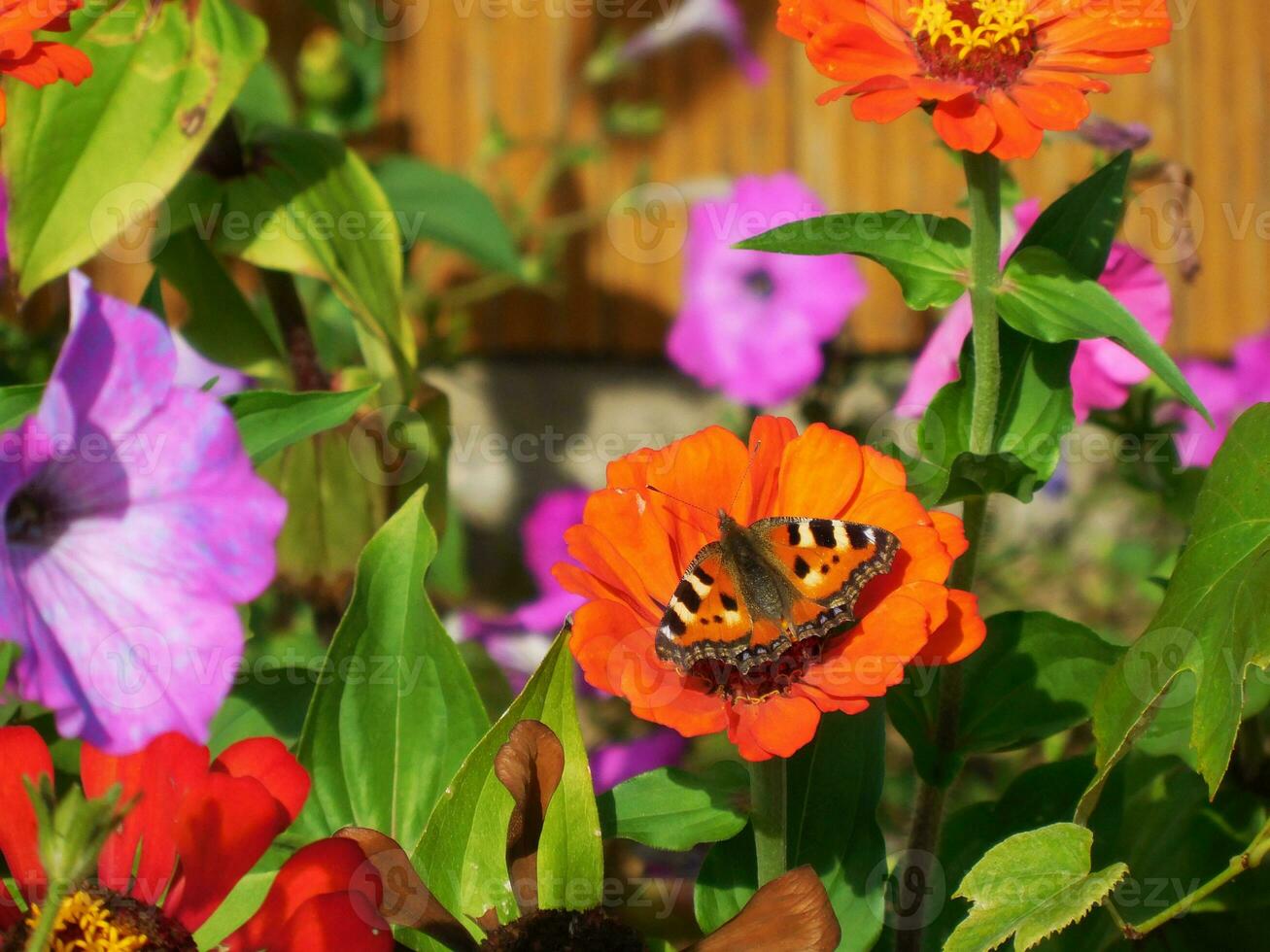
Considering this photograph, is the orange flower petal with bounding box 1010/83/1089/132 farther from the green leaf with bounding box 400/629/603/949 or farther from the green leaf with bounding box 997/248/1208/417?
the green leaf with bounding box 400/629/603/949

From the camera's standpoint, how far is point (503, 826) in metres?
0.51

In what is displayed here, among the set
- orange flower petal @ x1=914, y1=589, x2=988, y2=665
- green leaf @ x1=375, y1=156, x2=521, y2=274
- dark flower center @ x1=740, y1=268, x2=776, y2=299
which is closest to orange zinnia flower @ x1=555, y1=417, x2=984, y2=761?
orange flower petal @ x1=914, y1=589, x2=988, y2=665

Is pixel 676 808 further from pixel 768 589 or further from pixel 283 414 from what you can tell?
pixel 283 414

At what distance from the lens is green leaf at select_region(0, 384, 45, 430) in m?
0.51

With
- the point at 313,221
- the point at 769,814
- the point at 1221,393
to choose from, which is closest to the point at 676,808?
the point at 769,814

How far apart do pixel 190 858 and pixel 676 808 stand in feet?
0.60

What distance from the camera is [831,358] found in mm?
1450

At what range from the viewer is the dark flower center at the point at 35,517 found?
509 millimetres

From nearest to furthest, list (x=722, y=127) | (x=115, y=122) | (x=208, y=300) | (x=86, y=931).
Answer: (x=86, y=931) → (x=115, y=122) → (x=208, y=300) → (x=722, y=127)

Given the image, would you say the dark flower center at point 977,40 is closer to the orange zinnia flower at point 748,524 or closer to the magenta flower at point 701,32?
the orange zinnia flower at point 748,524

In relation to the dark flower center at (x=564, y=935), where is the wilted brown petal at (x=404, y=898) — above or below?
above

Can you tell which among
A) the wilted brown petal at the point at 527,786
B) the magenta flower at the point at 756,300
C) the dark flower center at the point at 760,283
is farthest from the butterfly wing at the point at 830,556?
the dark flower center at the point at 760,283

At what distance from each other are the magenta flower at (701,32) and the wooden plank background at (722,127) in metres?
0.05

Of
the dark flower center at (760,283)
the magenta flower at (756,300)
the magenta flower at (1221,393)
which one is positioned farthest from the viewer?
the dark flower center at (760,283)
